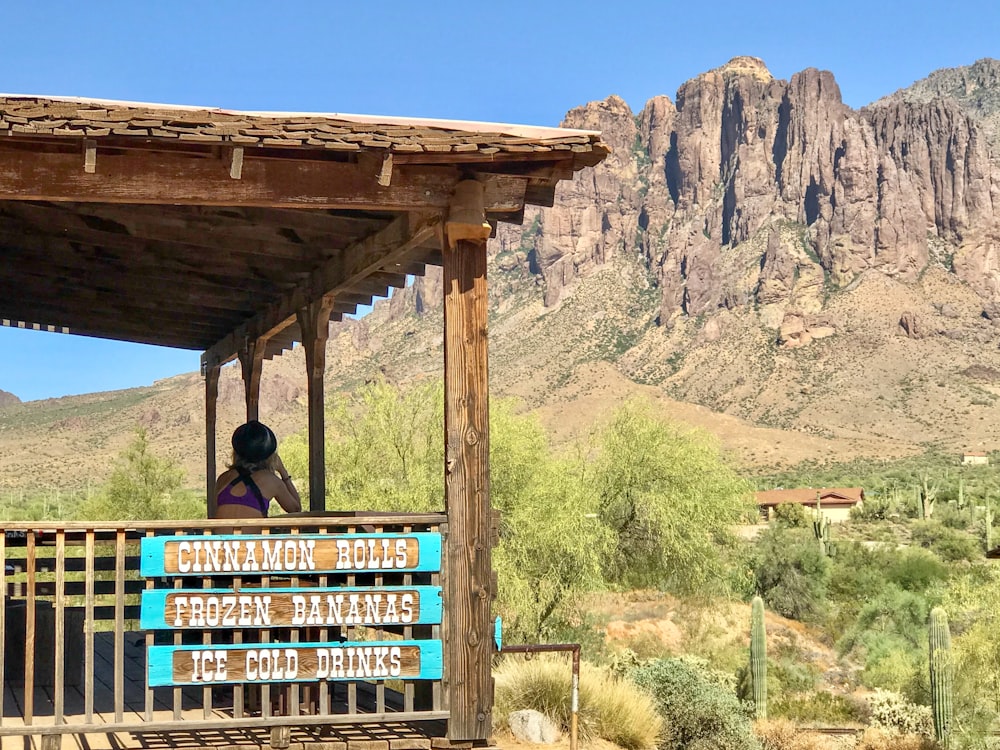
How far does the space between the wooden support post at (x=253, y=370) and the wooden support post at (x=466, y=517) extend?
4640 millimetres

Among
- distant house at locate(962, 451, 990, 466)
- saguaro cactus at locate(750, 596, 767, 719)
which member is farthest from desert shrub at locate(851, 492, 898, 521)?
saguaro cactus at locate(750, 596, 767, 719)

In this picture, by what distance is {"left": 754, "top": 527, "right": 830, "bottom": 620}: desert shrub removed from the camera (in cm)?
3444

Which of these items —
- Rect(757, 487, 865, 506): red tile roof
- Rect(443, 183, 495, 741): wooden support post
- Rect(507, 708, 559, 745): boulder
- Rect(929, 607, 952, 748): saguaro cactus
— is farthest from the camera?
Rect(757, 487, 865, 506): red tile roof

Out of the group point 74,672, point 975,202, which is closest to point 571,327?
point 975,202

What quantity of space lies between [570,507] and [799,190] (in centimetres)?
12065

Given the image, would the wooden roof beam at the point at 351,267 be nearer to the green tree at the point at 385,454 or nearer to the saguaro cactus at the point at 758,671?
the green tree at the point at 385,454

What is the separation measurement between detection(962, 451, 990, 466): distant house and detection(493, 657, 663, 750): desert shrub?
73.5 meters

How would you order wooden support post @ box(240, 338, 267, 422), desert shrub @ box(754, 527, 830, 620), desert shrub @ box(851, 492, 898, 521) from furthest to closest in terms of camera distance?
desert shrub @ box(851, 492, 898, 521) → desert shrub @ box(754, 527, 830, 620) → wooden support post @ box(240, 338, 267, 422)

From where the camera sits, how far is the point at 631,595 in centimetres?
3141

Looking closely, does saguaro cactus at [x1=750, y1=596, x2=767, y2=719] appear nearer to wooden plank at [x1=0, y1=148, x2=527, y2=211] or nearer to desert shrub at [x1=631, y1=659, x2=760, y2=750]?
desert shrub at [x1=631, y1=659, x2=760, y2=750]

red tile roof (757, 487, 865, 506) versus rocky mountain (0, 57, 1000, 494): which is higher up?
rocky mountain (0, 57, 1000, 494)

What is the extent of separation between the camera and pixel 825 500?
6178 cm

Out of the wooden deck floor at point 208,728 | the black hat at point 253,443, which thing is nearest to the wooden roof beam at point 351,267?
the black hat at point 253,443

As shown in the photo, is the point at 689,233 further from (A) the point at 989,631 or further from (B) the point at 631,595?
(A) the point at 989,631
